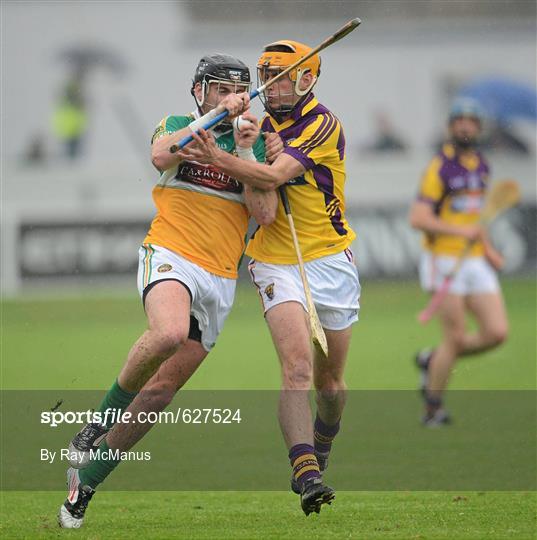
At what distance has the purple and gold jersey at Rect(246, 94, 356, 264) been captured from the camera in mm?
6492

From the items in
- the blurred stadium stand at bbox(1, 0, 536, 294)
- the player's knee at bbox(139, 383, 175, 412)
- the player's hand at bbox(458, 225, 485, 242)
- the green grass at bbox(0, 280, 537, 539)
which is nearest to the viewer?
the green grass at bbox(0, 280, 537, 539)

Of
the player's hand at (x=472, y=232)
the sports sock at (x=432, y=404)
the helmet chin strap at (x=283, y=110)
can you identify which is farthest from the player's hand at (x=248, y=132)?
the player's hand at (x=472, y=232)

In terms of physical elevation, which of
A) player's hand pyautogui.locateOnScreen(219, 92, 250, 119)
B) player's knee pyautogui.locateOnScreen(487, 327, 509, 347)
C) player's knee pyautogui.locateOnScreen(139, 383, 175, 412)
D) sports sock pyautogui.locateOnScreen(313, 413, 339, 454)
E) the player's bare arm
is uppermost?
player's hand pyautogui.locateOnScreen(219, 92, 250, 119)

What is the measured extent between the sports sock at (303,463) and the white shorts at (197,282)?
767mm

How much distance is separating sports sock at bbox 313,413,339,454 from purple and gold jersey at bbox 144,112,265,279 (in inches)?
46.5

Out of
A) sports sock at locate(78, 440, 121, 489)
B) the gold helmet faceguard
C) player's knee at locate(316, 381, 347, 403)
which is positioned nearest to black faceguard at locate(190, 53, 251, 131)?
the gold helmet faceguard

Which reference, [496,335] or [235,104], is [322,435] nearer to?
[235,104]

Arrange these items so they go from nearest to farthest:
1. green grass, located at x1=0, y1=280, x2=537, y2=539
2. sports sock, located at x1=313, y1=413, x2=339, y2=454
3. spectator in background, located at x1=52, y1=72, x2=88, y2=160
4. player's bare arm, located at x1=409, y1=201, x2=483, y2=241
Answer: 1. green grass, located at x1=0, y1=280, x2=537, y2=539
2. sports sock, located at x1=313, y1=413, x2=339, y2=454
3. player's bare arm, located at x1=409, y1=201, x2=483, y2=241
4. spectator in background, located at x1=52, y1=72, x2=88, y2=160

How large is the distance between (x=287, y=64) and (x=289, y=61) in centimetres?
2

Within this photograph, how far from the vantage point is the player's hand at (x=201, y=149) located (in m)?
6.05

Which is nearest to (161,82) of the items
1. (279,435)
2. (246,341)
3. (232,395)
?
(246,341)

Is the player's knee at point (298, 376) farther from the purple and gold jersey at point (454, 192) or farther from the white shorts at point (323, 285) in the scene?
the purple and gold jersey at point (454, 192)

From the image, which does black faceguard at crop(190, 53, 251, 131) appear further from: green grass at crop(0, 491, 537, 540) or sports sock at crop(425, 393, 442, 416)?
sports sock at crop(425, 393, 442, 416)

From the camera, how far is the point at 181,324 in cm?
593
